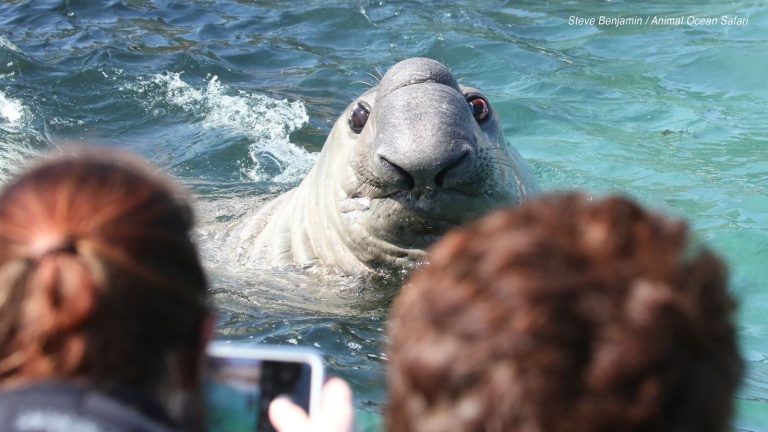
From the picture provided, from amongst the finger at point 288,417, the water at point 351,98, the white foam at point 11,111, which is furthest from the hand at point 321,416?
the white foam at point 11,111

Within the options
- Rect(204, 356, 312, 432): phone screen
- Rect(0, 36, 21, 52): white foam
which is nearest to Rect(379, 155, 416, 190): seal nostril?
Rect(204, 356, 312, 432): phone screen

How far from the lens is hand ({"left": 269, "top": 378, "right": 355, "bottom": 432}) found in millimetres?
1699

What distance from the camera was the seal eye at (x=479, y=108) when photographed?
189 inches

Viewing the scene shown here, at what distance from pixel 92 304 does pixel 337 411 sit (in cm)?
46

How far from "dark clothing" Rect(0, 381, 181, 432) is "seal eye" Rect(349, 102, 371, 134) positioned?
356cm

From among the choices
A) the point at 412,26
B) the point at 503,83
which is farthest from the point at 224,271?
the point at 412,26

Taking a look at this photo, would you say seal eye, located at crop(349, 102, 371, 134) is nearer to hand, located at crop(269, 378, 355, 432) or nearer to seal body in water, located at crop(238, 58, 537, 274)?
seal body in water, located at crop(238, 58, 537, 274)

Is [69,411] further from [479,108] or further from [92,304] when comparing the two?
[479,108]

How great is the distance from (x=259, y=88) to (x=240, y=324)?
5.51m

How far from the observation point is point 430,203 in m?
4.30

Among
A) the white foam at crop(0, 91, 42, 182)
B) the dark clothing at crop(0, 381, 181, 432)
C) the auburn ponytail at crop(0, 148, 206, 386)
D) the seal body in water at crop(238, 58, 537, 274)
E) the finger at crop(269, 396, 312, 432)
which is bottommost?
the white foam at crop(0, 91, 42, 182)

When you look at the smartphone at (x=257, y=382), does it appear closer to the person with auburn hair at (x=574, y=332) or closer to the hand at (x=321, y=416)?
the hand at (x=321, y=416)

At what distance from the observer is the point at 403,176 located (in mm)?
4234

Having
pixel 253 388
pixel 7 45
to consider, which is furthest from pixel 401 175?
pixel 7 45
